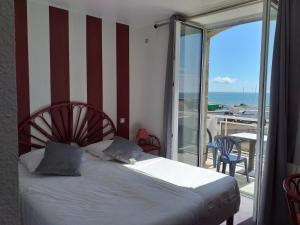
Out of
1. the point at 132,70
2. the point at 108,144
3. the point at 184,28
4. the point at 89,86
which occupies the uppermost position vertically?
the point at 184,28

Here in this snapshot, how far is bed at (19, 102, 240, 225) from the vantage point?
1827mm

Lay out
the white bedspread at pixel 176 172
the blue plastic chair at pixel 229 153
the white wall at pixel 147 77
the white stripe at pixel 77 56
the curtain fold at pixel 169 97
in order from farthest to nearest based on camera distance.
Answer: the white wall at pixel 147 77
the blue plastic chair at pixel 229 153
the curtain fold at pixel 169 97
the white stripe at pixel 77 56
the white bedspread at pixel 176 172

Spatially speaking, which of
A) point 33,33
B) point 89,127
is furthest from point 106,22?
point 89,127

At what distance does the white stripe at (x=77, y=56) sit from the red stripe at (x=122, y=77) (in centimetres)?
60

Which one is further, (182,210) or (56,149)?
(56,149)

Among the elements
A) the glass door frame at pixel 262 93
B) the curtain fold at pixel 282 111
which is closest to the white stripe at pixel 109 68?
the glass door frame at pixel 262 93

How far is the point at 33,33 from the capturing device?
312 cm

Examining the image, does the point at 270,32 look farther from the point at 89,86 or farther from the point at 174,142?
the point at 89,86

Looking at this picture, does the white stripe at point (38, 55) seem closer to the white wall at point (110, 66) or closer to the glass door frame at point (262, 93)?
the white wall at point (110, 66)

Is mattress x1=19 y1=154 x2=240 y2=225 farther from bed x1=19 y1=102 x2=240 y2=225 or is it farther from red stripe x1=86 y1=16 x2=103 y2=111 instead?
red stripe x1=86 y1=16 x2=103 y2=111

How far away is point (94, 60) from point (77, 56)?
0.27m

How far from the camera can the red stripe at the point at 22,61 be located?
9.80 ft

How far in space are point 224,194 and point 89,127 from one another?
220 cm

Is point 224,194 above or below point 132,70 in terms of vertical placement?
below
